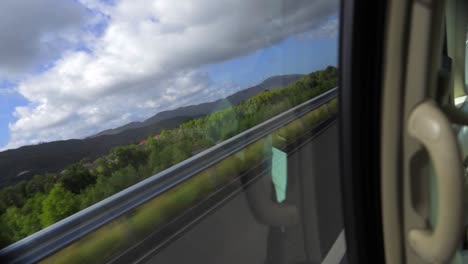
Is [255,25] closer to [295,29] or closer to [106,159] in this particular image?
[295,29]

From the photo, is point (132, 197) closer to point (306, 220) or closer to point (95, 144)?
point (95, 144)

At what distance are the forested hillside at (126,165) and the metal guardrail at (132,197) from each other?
39mm

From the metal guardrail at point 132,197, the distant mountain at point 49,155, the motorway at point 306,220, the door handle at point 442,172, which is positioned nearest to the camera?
the door handle at point 442,172

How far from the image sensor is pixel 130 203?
99.1 inches

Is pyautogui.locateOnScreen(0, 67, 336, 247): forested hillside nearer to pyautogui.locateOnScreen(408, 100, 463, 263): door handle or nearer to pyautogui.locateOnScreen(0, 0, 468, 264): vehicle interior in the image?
pyautogui.locateOnScreen(0, 0, 468, 264): vehicle interior

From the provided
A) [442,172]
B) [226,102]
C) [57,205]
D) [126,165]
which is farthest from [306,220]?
[57,205]

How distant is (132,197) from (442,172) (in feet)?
5.47

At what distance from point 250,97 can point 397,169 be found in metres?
1.13

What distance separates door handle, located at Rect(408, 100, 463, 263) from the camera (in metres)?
1.31

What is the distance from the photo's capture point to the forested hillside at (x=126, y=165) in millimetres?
1548

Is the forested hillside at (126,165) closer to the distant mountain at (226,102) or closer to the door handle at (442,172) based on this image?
the distant mountain at (226,102)

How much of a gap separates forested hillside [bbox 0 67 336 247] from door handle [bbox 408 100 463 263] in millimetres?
468

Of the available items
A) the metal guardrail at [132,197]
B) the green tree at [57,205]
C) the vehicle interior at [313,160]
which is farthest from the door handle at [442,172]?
the green tree at [57,205]

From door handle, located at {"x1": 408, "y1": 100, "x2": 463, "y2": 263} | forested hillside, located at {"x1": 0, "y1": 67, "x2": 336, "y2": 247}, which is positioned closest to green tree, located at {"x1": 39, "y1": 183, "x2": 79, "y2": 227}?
forested hillside, located at {"x1": 0, "y1": 67, "x2": 336, "y2": 247}
